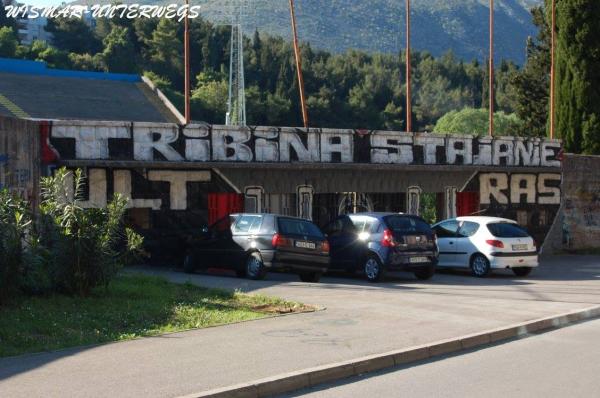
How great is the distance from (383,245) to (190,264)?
185 inches

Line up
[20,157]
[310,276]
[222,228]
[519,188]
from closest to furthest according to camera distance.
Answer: [20,157]
[310,276]
[222,228]
[519,188]

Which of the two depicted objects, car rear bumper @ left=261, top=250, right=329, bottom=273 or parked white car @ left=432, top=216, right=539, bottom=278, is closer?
car rear bumper @ left=261, top=250, right=329, bottom=273

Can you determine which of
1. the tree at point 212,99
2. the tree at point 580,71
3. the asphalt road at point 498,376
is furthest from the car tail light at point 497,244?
the tree at point 212,99

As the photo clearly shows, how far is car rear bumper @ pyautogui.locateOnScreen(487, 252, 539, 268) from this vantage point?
21.0 m

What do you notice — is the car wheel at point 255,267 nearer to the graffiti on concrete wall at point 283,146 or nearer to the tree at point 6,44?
the graffiti on concrete wall at point 283,146

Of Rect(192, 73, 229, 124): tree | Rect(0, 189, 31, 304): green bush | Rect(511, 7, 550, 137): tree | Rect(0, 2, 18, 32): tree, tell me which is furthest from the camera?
Rect(0, 2, 18, 32): tree

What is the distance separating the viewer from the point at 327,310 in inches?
544

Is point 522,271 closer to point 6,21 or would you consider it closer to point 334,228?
point 334,228

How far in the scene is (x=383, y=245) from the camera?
1928 centimetres

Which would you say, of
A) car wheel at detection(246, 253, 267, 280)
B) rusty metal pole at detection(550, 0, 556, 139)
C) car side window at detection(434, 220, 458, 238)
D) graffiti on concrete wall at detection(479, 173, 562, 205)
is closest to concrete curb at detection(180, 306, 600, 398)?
car wheel at detection(246, 253, 267, 280)

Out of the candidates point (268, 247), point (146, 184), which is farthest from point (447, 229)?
point (146, 184)

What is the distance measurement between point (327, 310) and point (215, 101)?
72502 millimetres

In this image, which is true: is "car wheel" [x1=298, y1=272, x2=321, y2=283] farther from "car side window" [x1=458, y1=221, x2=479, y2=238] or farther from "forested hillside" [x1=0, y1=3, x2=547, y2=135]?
"forested hillside" [x1=0, y1=3, x2=547, y2=135]

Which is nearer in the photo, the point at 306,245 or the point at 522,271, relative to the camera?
the point at 306,245
